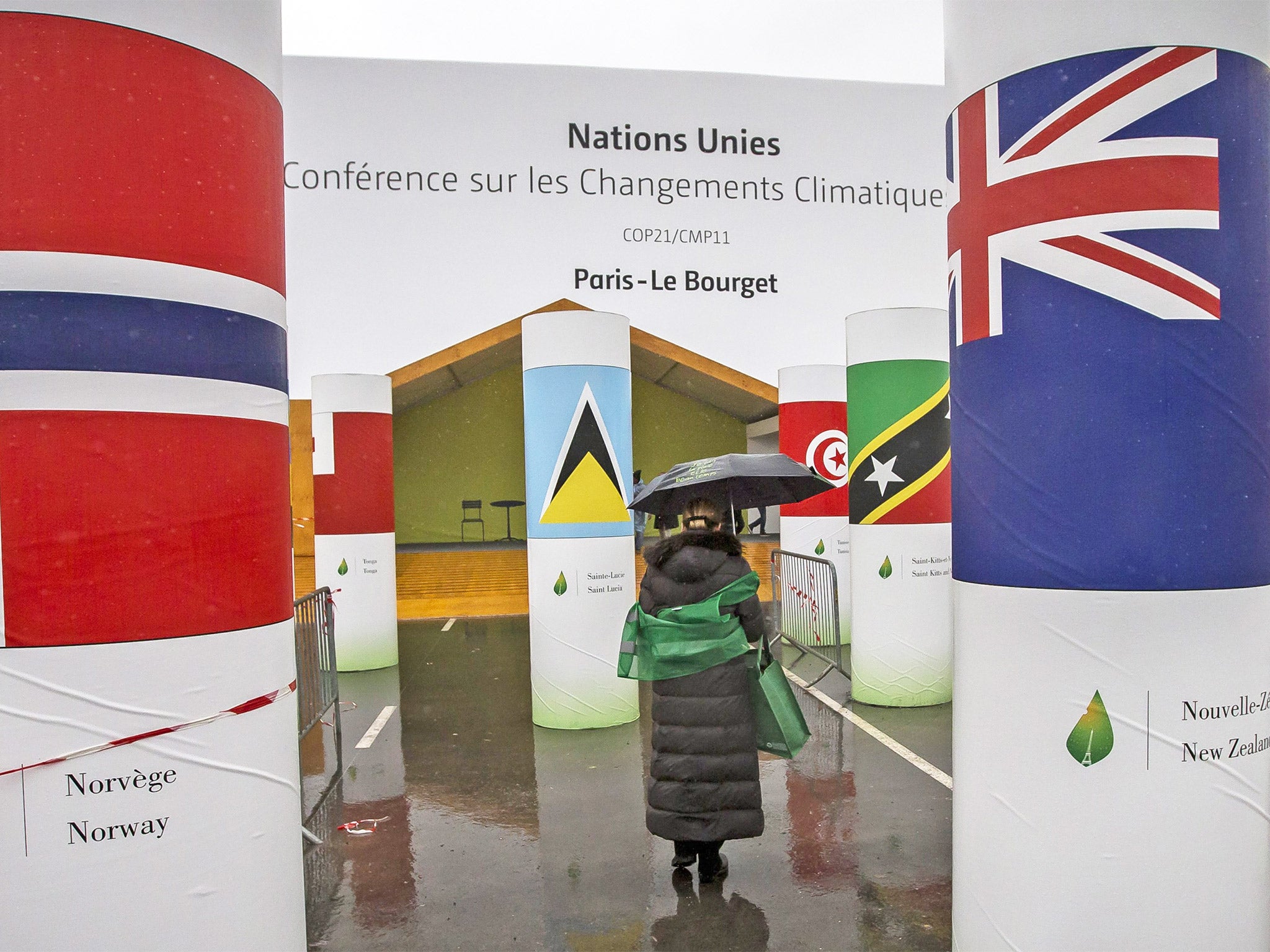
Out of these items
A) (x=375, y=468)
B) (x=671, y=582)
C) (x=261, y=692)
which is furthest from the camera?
(x=375, y=468)

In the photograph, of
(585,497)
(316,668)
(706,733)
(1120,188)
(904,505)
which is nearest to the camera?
(1120,188)

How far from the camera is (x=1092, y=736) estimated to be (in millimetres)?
2514

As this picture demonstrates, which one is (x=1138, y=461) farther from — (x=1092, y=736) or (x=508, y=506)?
(x=508, y=506)

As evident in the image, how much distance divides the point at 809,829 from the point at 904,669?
3.08 meters

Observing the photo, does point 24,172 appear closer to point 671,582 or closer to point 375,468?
point 671,582

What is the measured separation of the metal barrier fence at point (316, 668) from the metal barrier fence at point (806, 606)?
4604 mm

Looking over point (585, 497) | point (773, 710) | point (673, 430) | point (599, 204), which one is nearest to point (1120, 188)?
point (773, 710)

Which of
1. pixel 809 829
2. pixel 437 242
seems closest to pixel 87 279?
pixel 809 829

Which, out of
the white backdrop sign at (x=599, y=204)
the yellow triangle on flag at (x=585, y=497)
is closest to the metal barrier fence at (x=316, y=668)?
the yellow triangle on flag at (x=585, y=497)

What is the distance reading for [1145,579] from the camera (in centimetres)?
247

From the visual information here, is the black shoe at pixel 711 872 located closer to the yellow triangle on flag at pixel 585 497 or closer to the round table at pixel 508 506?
the yellow triangle on flag at pixel 585 497

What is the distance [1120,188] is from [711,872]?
3.34 m

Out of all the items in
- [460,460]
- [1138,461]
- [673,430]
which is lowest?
[1138,461]

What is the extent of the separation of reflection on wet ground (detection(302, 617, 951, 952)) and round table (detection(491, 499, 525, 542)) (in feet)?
44.7
